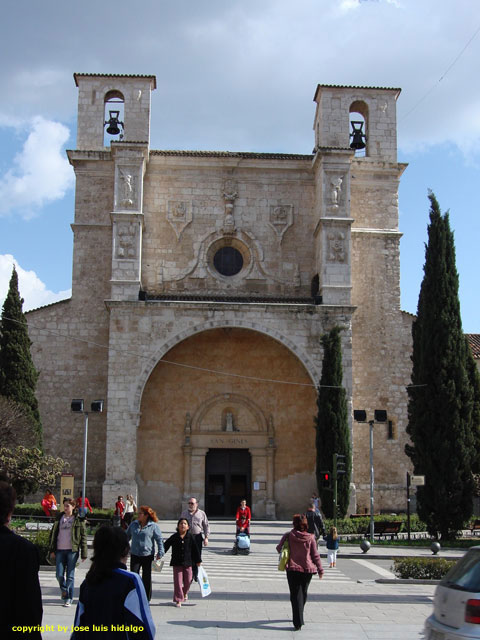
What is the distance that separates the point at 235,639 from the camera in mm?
8281

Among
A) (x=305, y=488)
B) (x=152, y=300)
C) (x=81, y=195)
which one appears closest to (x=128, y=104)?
(x=81, y=195)

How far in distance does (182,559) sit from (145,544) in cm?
75

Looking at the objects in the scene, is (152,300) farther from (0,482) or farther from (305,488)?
(0,482)

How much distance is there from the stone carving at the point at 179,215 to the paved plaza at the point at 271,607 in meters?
15.7

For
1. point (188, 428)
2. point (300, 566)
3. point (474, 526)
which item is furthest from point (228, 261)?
point (300, 566)

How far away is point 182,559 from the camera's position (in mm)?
10430

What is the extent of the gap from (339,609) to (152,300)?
18.1 meters

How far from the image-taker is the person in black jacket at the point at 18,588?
13.1 feet

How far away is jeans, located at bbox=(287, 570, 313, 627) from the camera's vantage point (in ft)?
29.4

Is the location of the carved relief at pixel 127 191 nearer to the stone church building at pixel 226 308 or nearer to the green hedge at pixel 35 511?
the stone church building at pixel 226 308

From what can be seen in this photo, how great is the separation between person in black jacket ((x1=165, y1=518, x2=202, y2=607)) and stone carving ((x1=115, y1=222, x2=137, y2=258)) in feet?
58.1

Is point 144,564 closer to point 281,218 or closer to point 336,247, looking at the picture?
point 336,247

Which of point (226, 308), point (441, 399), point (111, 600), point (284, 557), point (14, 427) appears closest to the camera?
point (111, 600)

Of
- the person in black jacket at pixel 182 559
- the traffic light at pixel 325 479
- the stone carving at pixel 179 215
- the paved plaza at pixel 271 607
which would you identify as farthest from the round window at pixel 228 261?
the person in black jacket at pixel 182 559
